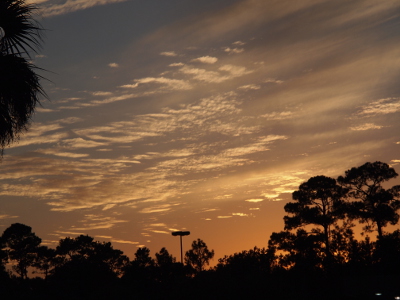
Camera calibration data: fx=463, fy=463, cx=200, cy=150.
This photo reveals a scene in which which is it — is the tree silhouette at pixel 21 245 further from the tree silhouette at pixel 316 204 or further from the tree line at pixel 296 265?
the tree silhouette at pixel 316 204

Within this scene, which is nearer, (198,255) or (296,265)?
(296,265)

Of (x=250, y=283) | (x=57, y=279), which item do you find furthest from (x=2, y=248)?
(x=250, y=283)

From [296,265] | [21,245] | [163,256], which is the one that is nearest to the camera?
[296,265]

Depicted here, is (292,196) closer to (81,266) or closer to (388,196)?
(388,196)

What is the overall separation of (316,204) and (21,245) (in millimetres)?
41989

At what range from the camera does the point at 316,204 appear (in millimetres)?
53875

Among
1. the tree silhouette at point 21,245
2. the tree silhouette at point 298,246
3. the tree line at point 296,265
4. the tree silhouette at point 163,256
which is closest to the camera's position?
the tree line at point 296,265

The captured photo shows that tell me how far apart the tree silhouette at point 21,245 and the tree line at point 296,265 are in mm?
134

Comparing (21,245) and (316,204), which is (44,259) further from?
(316,204)

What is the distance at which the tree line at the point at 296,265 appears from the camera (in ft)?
114

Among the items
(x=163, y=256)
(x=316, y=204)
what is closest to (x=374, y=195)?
(x=316, y=204)

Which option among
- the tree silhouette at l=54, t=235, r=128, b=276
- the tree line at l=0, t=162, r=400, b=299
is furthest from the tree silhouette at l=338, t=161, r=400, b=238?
the tree silhouette at l=54, t=235, r=128, b=276

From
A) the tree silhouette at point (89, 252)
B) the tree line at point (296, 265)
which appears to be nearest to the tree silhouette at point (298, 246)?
the tree line at point (296, 265)

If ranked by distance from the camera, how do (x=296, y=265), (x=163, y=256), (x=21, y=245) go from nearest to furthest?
(x=296, y=265) → (x=21, y=245) → (x=163, y=256)
